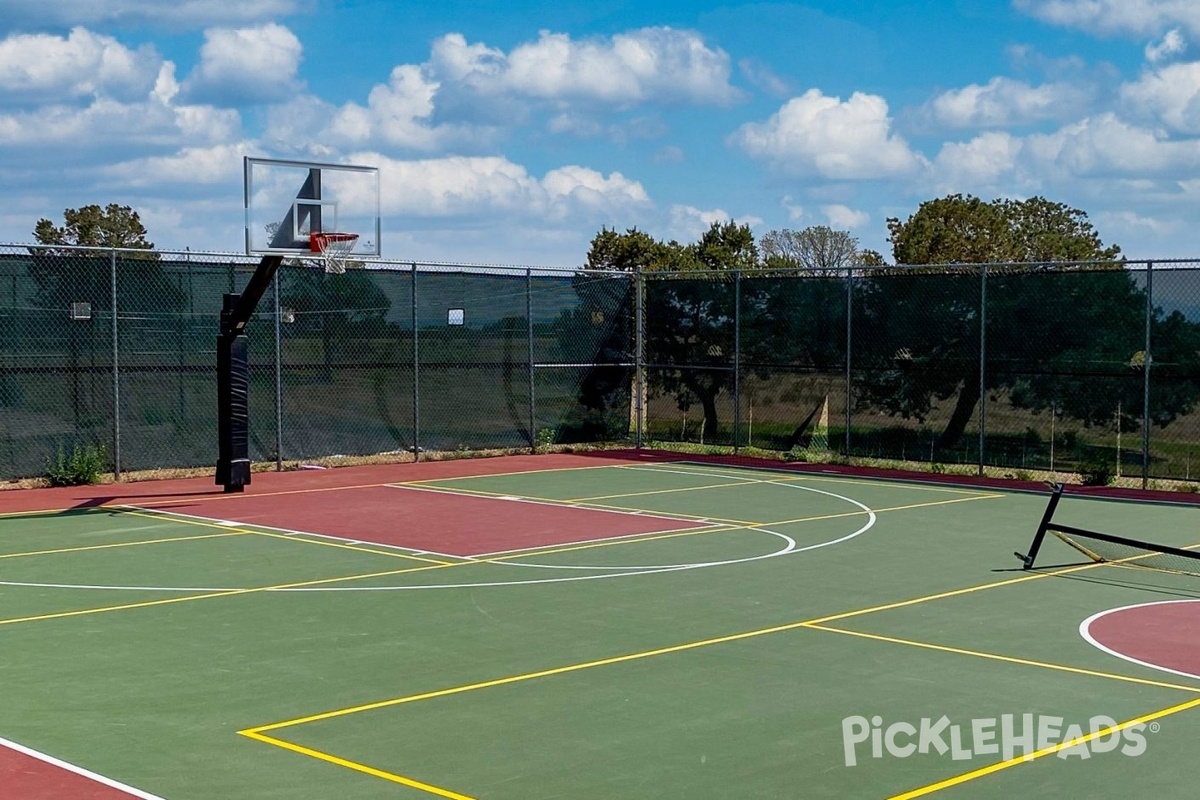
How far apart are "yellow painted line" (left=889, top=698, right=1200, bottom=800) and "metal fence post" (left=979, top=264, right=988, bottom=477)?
46.5 ft

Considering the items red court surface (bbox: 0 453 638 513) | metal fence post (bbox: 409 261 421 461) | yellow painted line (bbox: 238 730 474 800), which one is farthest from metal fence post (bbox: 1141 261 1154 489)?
yellow painted line (bbox: 238 730 474 800)

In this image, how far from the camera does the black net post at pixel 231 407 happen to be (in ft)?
65.7

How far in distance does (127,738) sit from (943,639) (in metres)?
5.74

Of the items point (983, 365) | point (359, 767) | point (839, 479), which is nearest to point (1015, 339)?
point (983, 365)

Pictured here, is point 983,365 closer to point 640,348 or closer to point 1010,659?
point 640,348

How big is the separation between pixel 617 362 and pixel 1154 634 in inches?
712

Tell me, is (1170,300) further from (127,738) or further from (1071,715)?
(127,738)

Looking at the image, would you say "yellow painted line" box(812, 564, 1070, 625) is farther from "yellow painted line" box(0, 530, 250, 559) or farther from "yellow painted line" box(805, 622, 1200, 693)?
"yellow painted line" box(0, 530, 250, 559)

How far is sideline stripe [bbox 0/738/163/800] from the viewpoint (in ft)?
23.4

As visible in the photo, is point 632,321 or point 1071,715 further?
point 632,321

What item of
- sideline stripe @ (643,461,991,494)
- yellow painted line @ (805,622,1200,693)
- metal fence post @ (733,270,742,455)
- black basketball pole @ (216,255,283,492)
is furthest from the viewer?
metal fence post @ (733,270,742,455)

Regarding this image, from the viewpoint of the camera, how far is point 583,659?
10062 mm

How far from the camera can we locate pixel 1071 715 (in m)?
8.46

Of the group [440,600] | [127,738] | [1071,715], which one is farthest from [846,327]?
[127,738]
